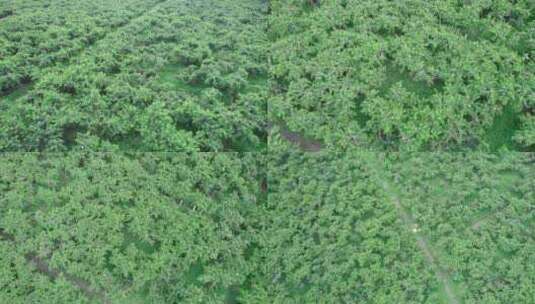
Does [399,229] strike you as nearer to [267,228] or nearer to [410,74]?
[267,228]

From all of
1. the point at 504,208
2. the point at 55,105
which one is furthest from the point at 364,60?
the point at 55,105

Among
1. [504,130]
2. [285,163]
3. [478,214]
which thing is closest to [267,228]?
[285,163]

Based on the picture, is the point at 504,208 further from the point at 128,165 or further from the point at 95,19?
the point at 95,19

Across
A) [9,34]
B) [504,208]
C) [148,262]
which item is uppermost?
[9,34]

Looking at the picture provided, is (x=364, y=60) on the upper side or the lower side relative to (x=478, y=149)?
upper

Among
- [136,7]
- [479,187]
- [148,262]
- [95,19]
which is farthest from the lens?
[136,7]

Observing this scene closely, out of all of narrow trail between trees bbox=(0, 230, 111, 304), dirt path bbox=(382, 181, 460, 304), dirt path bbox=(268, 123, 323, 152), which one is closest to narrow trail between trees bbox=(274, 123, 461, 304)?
dirt path bbox=(382, 181, 460, 304)
